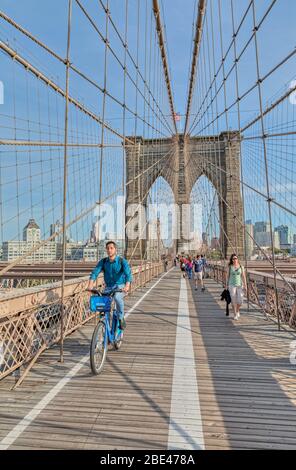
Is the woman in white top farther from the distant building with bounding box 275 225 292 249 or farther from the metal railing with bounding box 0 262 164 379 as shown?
the distant building with bounding box 275 225 292 249

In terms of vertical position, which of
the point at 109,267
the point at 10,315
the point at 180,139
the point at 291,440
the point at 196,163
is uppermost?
the point at 180,139

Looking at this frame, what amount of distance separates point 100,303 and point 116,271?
450 millimetres

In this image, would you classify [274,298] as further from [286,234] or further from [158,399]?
[286,234]

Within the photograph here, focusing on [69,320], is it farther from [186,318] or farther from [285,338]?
[285,338]

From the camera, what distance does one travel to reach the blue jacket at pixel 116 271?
364 cm

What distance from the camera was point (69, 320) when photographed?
15.1 feet

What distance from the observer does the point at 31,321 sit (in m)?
3.58

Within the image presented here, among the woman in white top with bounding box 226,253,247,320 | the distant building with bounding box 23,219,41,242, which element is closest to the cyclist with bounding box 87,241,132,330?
the woman in white top with bounding box 226,253,247,320

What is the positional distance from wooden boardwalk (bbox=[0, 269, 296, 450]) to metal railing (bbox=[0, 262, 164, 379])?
16 centimetres

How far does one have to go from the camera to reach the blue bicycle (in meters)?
3.07

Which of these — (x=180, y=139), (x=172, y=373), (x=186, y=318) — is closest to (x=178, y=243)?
(x=180, y=139)

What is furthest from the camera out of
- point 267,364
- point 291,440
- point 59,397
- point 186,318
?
point 186,318

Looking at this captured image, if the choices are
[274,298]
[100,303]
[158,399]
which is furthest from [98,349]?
[274,298]

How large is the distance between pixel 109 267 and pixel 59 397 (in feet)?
4.53
